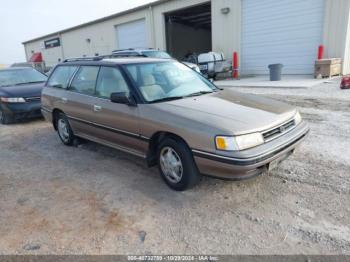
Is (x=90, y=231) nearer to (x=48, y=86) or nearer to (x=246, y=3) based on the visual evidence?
(x=48, y=86)

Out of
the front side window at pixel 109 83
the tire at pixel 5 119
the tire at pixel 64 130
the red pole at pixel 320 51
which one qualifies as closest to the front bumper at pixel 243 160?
Result: the front side window at pixel 109 83

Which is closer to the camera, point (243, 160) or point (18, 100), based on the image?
point (243, 160)

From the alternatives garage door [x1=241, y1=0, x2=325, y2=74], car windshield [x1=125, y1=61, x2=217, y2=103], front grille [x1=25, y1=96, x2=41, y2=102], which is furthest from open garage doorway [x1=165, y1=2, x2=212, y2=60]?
car windshield [x1=125, y1=61, x2=217, y2=103]

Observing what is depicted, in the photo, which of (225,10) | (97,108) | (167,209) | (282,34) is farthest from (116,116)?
(225,10)

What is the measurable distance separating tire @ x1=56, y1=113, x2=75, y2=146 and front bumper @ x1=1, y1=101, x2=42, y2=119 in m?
2.21

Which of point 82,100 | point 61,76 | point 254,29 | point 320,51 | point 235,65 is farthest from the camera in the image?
point 235,65

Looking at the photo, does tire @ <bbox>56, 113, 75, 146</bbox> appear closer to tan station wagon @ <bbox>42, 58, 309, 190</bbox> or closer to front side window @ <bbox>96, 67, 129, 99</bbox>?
tan station wagon @ <bbox>42, 58, 309, 190</bbox>

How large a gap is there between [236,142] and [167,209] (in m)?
1.04

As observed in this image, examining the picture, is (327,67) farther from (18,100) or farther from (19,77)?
(19,77)

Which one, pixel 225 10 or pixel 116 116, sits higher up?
pixel 225 10

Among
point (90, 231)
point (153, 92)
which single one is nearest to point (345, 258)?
point (90, 231)

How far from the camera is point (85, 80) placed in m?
4.54

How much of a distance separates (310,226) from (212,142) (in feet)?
3.90

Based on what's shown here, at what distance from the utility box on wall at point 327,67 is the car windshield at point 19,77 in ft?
33.9
